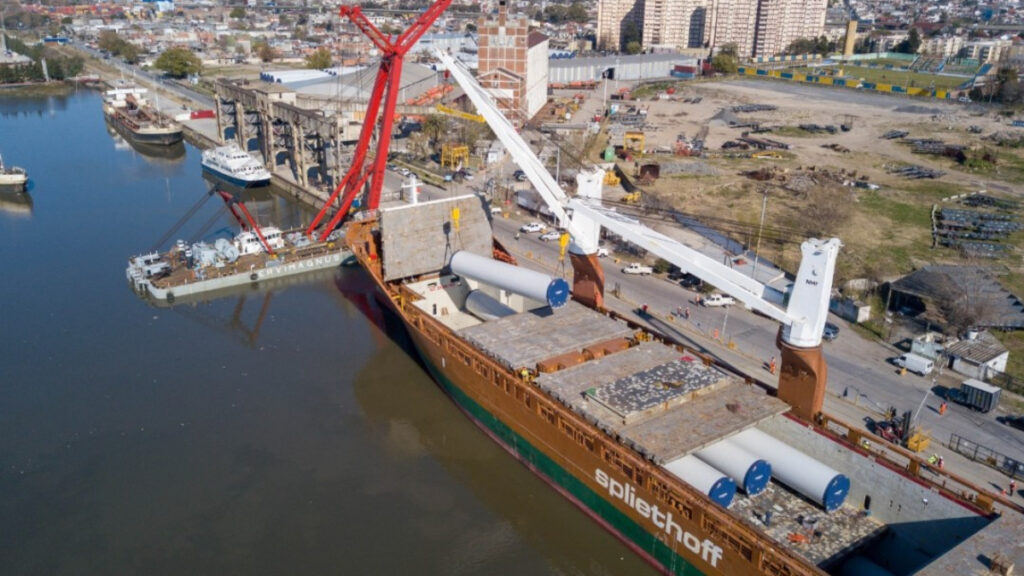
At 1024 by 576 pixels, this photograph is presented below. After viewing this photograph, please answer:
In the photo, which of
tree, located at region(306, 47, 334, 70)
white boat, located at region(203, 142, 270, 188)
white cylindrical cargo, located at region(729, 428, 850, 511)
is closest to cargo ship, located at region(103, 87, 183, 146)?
white boat, located at region(203, 142, 270, 188)

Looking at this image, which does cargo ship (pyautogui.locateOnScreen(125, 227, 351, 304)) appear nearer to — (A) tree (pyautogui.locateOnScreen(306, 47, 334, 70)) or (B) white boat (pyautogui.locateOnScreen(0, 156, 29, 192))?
(B) white boat (pyautogui.locateOnScreen(0, 156, 29, 192))

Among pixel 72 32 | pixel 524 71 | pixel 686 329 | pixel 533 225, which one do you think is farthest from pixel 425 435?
pixel 72 32

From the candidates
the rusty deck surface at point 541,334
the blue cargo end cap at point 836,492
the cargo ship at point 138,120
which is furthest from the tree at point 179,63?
the blue cargo end cap at point 836,492

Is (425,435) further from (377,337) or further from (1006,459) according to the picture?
(1006,459)

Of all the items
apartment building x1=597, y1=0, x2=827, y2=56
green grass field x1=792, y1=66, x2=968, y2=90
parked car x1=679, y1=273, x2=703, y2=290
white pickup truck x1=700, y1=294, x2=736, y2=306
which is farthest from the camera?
apartment building x1=597, y1=0, x2=827, y2=56

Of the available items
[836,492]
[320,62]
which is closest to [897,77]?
[320,62]

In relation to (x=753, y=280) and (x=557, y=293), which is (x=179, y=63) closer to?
(x=557, y=293)

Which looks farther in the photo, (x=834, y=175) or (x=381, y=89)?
(x=834, y=175)
